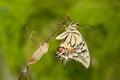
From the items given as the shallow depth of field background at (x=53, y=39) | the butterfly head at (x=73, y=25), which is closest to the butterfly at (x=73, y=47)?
the butterfly head at (x=73, y=25)

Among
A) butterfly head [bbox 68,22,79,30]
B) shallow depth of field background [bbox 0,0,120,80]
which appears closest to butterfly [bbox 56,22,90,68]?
butterfly head [bbox 68,22,79,30]

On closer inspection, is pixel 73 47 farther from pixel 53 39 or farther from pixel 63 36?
pixel 53 39

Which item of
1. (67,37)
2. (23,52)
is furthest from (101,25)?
(67,37)

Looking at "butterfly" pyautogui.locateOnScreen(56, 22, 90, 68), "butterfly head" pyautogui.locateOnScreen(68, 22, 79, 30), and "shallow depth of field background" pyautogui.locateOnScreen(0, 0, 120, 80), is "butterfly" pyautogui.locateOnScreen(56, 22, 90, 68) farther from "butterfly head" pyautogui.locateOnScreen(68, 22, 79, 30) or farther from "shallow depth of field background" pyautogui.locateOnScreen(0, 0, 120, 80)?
"shallow depth of field background" pyautogui.locateOnScreen(0, 0, 120, 80)

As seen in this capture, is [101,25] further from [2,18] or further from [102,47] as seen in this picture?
[2,18]

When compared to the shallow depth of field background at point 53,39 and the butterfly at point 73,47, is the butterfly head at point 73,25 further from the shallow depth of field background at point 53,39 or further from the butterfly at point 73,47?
the shallow depth of field background at point 53,39

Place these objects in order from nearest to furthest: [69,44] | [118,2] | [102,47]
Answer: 1. [69,44]
2. [118,2]
3. [102,47]

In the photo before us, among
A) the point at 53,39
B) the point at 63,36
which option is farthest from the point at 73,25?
the point at 53,39
